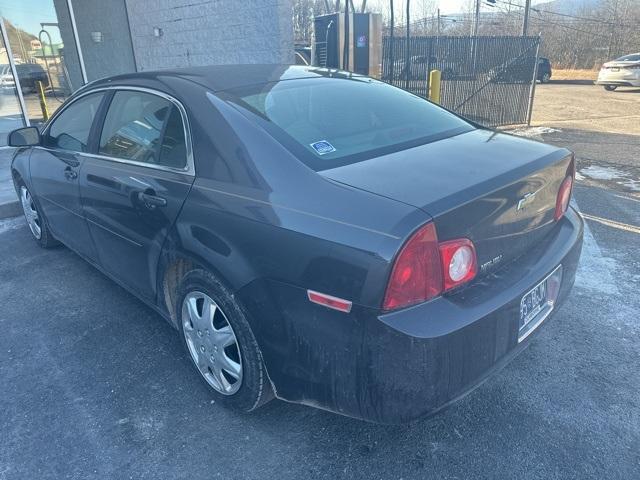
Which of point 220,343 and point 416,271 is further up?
point 416,271

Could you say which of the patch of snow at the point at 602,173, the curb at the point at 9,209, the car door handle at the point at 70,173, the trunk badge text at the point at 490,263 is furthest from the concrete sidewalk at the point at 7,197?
the patch of snow at the point at 602,173

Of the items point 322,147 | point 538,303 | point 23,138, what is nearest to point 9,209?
point 23,138

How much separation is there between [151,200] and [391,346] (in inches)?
59.6

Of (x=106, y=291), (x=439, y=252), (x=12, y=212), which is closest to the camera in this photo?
(x=439, y=252)

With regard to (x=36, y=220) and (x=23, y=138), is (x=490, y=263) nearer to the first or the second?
(x=23, y=138)

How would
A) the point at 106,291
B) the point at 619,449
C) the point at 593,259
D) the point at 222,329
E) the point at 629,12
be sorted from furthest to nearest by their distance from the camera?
1. the point at 629,12
2. the point at 593,259
3. the point at 106,291
4. the point at 222,329
5. the point at 619,449

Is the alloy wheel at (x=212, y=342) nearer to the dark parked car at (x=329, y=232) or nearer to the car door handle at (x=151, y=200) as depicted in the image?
the dark parked car at (x=329, y=232)

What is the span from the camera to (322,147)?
7.37 feet

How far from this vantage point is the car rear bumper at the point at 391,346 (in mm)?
1746

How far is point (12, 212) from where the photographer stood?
5590mm

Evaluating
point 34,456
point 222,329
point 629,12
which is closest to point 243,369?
point 222,329

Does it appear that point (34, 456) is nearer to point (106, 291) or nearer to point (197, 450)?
point (197, 450)

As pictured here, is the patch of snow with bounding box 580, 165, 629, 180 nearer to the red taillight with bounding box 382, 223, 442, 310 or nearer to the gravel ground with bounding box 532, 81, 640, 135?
the gravel ground with bounding box 532, 81, 640, 135

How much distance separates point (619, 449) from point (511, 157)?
4.46ft
